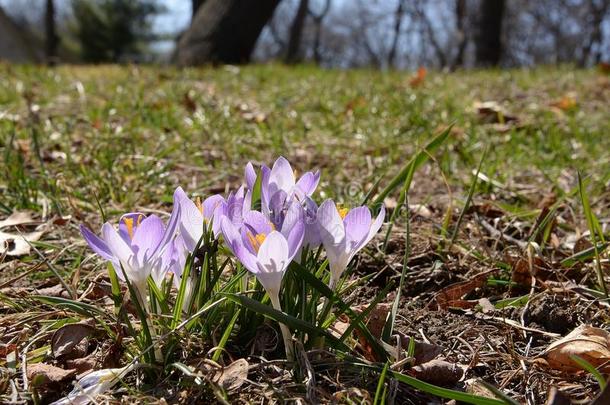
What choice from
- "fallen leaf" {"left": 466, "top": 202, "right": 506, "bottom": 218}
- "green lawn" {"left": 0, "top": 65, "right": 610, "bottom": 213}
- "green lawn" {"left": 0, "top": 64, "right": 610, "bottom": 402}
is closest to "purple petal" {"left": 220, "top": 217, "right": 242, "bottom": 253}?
"green lawn" {"left": 0, "top": 64, "right": 610, "bottom": 402}

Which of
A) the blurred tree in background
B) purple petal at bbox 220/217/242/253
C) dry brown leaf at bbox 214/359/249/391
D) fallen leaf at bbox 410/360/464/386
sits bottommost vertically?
fallen leaf at bbox 410/360/464/386

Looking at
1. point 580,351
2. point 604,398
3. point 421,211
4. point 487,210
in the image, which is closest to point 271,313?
point 604,398

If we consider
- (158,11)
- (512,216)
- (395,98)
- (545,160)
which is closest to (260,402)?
(512,216)

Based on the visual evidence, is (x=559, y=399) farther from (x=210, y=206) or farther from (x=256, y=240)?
(x=210, y=206)

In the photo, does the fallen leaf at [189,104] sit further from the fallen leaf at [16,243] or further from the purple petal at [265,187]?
the purple petal at [265,187]

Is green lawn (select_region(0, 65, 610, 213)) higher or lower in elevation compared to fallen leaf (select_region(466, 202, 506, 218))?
higher

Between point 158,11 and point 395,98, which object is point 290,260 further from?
point 158,11

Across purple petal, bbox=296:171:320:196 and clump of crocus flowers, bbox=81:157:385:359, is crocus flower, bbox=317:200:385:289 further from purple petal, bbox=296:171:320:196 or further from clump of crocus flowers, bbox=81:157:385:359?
purple petal, bbox=296:171:320:196
